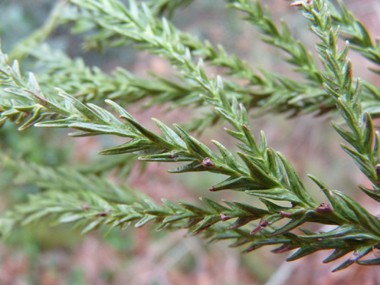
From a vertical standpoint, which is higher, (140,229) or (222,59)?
(222,59)

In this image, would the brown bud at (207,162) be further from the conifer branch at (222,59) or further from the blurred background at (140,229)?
the blurred background at (140,229)

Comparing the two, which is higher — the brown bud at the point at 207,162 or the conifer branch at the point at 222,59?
the conifer branch at the point at 222,59

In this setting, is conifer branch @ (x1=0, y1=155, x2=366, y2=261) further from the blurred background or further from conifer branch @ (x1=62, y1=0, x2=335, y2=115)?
the blurred background

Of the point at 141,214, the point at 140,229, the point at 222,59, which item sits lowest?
the point at 140,229

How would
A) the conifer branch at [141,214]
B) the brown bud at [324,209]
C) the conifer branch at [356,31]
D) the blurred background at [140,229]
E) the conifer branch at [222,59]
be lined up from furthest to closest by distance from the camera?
the blurred background at [140,229] < the conifer branch at [222,59] < the conifer branch at [356,31] < the conifer branch at [141,214] < the brown bud at [324,209]

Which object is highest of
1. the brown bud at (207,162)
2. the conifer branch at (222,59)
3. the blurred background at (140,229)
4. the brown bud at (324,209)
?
the conifer branch at (222,59)

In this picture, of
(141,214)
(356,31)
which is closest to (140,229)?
(141,214)

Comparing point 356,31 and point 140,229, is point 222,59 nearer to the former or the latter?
point 356,31

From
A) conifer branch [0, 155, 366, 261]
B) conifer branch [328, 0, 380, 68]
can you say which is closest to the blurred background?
conifer branch [0, 155, 366, 261]

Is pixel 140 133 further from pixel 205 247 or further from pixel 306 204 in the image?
pixel 205 247

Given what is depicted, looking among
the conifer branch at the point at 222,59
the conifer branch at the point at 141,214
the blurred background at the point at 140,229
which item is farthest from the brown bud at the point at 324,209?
the blurred background at the point at 140,229

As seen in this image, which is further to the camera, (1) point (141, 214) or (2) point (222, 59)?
(2) point (222, 59)
